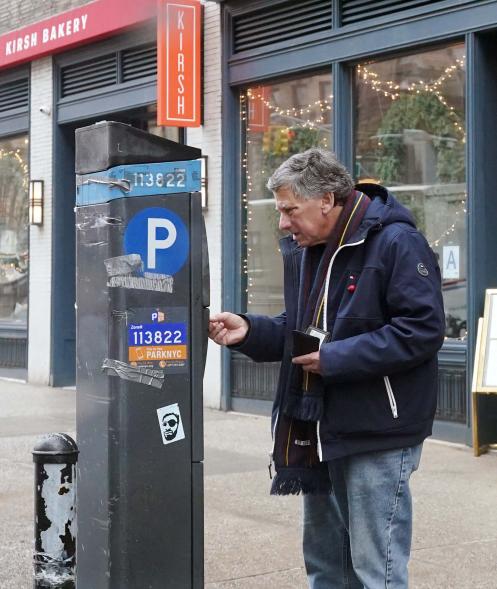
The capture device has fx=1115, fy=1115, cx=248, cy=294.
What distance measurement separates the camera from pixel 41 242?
14578 mm

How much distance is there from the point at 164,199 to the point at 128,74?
31.1ft

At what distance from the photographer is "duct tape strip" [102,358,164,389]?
402 cm

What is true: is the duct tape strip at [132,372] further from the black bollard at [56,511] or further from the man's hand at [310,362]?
the man's hand at [310,362]

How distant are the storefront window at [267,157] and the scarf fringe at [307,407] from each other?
7.40 meters

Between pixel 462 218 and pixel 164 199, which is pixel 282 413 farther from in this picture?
pixel 462 218

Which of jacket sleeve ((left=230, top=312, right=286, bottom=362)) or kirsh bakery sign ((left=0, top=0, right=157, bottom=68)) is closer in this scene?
jacket sleeve ((left=230, top=312, right=286, bottom=362))

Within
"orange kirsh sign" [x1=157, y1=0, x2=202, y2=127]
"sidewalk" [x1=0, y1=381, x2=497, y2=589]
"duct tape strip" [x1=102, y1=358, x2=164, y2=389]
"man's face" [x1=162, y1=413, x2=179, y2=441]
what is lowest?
"sidewalk" [x1=0, y1=381, x2=497, y2=589]

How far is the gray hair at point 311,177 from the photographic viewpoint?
379 centimetres

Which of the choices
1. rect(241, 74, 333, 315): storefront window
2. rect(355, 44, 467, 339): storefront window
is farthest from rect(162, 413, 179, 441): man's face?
rect(241, 74, 333, 315): storefront window

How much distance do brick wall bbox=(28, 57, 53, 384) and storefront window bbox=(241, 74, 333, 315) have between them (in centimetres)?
372

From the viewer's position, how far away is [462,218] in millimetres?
9500

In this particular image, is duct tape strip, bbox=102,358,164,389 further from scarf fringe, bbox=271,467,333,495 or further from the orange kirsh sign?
the orange kirsh sign

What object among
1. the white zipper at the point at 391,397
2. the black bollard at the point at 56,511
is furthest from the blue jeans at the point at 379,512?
the black bollard at the point at 56,511

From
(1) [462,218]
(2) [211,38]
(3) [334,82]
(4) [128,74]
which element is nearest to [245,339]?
(1) [462,218]
